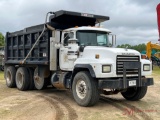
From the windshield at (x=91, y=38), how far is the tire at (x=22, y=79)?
4.19m

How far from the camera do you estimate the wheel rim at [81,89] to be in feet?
29.1

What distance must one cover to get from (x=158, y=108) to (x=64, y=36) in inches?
165

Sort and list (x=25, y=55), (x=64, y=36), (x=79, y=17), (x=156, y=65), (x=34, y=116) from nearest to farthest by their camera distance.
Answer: (x=34, y=116), (x=64, y=36), (x=79, y=17), (x=25, y=55), (x=156, y=65)

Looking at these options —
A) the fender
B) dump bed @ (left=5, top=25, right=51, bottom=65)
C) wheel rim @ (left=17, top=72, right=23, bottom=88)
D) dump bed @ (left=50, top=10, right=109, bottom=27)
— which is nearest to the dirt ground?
the fender

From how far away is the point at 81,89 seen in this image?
9.01 metres

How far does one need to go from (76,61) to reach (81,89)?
0.95 m

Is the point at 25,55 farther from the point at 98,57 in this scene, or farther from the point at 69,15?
the point at 98,57

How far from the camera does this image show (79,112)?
8047mm

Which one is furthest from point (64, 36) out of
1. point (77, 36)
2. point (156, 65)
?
point (156, 65)

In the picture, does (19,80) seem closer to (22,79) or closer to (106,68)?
(22,79)

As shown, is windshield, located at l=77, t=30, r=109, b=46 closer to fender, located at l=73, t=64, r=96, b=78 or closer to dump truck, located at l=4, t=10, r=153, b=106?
dump truck, located at l=4, t=10, r=153, b=106

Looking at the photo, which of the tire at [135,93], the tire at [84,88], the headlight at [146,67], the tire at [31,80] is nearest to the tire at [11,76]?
the tire at [31,80]

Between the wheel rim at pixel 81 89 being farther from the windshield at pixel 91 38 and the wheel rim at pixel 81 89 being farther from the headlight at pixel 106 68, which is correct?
the windshield at pixel 91 38

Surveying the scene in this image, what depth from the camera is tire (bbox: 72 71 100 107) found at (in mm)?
8484
